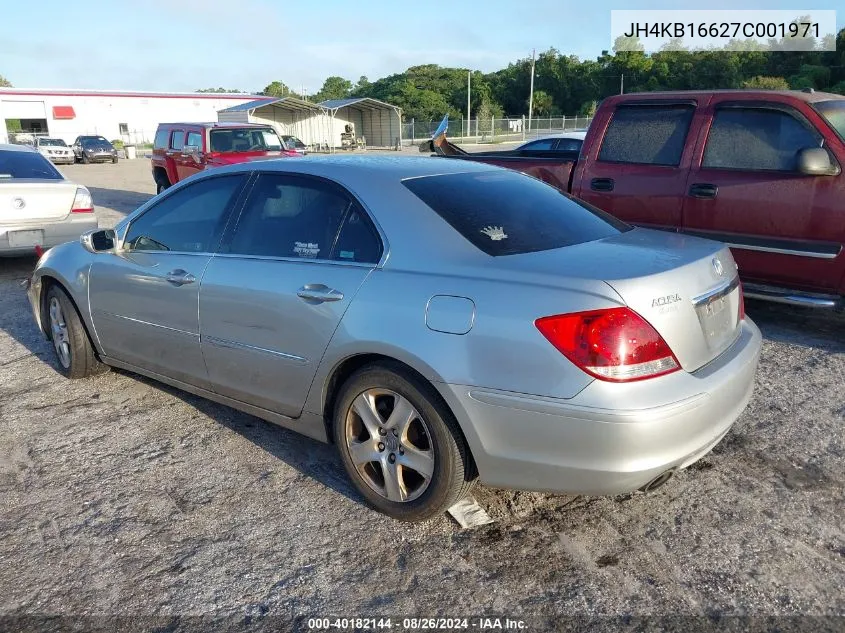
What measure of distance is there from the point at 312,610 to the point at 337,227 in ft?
5.42

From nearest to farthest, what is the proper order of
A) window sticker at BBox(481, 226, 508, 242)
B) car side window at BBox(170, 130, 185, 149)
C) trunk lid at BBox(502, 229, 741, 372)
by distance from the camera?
trunk lid at BBox(502, 229, 741, 372), window sticker at BBox(481, 226, 508, 242), car side window at BBox(170, 130, 185, 149)

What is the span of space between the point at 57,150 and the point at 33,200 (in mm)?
33697

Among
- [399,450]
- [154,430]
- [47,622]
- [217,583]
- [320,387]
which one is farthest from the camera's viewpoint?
[154,430]

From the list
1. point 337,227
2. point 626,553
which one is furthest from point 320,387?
point 626,553

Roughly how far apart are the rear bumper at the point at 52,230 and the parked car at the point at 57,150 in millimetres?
33250

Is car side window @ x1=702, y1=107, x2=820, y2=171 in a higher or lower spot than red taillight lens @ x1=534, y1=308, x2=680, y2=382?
higher

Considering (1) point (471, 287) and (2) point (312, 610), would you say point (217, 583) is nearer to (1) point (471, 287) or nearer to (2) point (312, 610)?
(2) point (312, 610)

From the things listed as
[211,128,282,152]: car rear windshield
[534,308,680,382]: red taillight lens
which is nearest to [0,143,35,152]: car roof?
→ [211,128,282,152]: car rear windshield

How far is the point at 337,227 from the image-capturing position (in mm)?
3234

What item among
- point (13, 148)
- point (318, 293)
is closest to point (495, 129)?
point (13, 148)

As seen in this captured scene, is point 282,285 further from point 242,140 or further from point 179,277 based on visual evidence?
point 242,140

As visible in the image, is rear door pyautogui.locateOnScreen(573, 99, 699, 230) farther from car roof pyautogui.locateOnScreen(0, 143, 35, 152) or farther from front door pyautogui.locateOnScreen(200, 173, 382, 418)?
car roof pyautogui.locateOnScreen(0, 143, 35, 152)

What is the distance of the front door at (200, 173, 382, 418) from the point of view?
10.1ft

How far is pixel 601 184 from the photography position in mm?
6180
